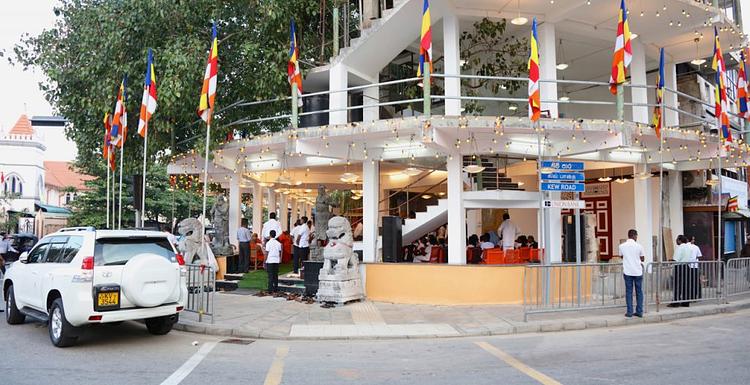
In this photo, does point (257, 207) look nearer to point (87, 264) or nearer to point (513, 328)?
point (87, 264)

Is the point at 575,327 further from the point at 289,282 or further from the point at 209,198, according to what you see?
the point at 209,198

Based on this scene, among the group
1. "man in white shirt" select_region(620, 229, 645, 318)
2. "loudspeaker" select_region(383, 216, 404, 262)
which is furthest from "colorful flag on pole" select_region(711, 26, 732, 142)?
"loudspeaker" select_region(383, 216, 404, 262)

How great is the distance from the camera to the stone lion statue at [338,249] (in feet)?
43.8

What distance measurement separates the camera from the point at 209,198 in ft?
152

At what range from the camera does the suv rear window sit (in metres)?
8.56

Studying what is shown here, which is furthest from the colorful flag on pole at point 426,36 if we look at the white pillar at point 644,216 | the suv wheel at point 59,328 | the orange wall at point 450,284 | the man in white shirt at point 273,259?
the suv wheel at point 59,328

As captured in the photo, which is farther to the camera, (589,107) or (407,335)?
(589,107)

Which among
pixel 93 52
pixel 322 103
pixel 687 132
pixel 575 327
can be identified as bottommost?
pixel 575 327

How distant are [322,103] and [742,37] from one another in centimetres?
1356

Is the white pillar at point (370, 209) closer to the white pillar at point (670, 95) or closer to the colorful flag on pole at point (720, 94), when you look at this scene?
the colorful flag on pole at point (720, 94)

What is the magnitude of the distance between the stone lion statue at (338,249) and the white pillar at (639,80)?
30.6ft

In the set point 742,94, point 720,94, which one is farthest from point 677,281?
point 742,94

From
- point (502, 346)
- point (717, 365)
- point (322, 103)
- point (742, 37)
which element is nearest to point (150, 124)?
point (322, 103)

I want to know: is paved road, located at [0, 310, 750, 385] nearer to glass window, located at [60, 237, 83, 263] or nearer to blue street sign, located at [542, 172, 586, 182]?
glass window, located at [60, 237, 83, 263]
